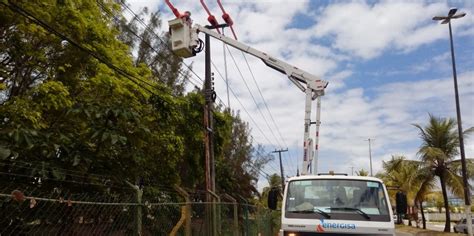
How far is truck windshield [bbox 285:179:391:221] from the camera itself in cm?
761

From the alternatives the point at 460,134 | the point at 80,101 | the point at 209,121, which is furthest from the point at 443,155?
the point at 80,101

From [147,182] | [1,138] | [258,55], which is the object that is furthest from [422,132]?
[1,138]

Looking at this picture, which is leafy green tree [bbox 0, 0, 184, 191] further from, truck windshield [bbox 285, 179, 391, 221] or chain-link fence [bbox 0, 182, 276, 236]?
truck windshield [bbox 285, 179, 391, 221]

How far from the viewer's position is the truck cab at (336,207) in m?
7.40

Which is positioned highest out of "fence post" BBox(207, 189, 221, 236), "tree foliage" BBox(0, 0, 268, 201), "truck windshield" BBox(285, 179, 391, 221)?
"tree foliage" BBox(0, 0, 268, 201)

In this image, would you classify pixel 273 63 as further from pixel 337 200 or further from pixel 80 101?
pixel 337 200

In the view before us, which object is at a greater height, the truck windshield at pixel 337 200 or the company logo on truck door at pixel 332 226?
the truck windshield at pixel 337 200

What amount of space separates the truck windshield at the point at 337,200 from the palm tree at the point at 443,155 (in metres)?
24.7

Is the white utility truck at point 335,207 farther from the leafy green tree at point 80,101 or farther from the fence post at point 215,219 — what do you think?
the leafy green tree at point 80,101

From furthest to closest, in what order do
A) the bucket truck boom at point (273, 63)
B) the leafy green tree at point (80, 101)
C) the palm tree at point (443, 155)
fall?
the palm tree at point (443, 155) → the bucket truck boom at point (273, 63) → the leafy green tree at point (80, 101)

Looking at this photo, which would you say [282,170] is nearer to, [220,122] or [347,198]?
[220,122]

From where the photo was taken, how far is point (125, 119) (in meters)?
8.02

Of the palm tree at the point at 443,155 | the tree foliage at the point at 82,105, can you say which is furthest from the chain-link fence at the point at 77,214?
the palm tree at the point at 443,155

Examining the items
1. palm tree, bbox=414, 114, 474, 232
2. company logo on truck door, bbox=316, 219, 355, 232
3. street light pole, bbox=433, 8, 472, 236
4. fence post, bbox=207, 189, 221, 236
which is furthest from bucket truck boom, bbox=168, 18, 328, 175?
palm tree, bbox=414, 114, 474, 232
